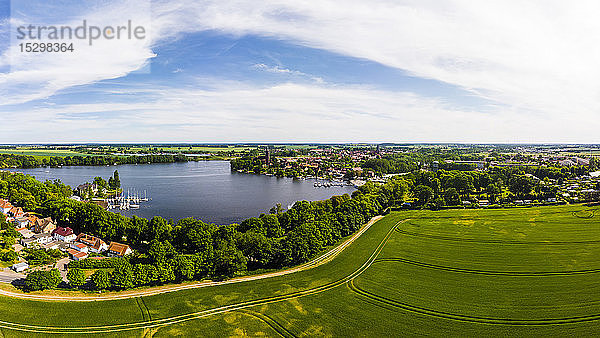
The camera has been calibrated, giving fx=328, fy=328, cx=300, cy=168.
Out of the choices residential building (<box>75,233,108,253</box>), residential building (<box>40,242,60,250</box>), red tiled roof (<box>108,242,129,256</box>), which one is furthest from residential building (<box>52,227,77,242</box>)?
red tiled roof (<box>108,242,129,256</box>)

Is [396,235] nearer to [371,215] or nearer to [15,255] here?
[371,215]

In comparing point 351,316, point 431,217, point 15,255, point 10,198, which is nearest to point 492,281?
point 351,316

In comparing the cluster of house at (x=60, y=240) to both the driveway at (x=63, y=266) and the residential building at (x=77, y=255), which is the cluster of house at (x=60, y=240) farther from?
Answer: the driveway at (x=63, y=266)

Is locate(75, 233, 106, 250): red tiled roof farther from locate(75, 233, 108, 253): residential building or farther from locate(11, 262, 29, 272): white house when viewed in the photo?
locate(11, 262, 29, 272): white house

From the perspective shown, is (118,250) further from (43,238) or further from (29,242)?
(29,242)

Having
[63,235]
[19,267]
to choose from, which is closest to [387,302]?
[19,267]

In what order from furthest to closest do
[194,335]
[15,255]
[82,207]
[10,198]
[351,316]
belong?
[10,198]
[82,207]
[15,255]
[351,316]
[194,335]

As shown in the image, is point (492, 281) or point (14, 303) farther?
point (492, 281)
